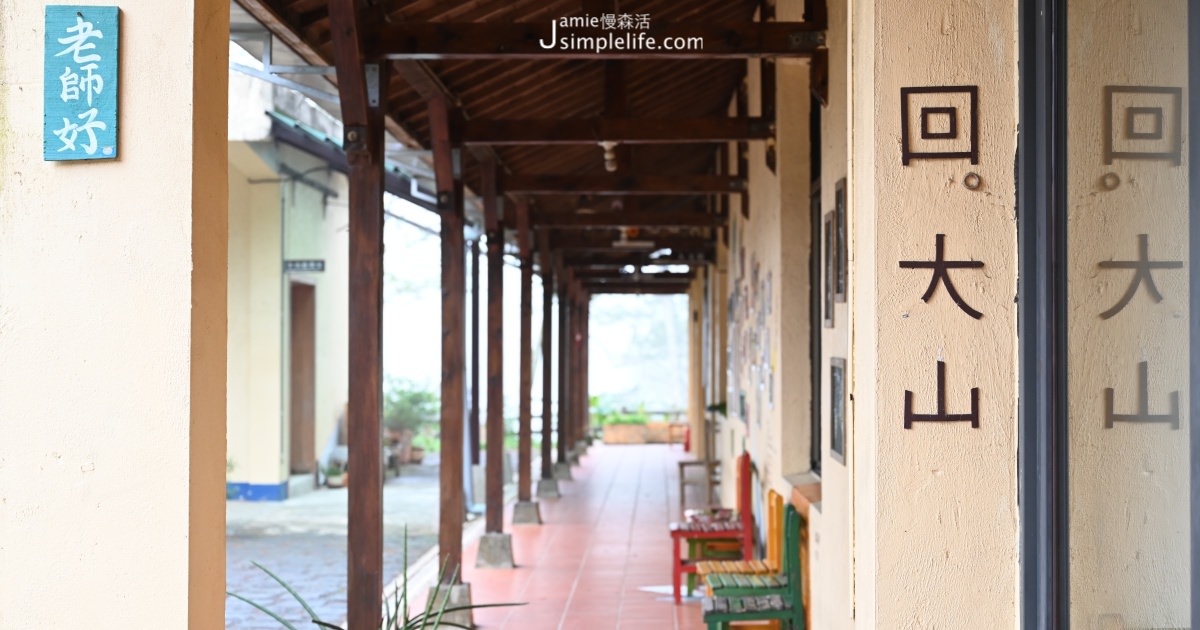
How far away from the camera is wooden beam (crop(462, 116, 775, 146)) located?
22.0 feet

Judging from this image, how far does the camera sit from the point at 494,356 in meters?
8.78

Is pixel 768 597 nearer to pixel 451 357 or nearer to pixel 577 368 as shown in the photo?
pixel 451 357

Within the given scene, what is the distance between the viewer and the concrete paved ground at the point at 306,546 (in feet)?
24.0

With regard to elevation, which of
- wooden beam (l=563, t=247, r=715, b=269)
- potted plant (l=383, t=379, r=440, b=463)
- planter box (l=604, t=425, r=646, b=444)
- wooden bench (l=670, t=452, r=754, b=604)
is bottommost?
planter box (l=604, t=425, r=646, b=444)

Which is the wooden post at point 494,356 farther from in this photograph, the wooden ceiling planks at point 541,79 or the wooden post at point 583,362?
the wooden post at point 583,362

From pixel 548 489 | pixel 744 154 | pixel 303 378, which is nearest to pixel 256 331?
pixel 303 378

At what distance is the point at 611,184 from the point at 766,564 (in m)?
4.19

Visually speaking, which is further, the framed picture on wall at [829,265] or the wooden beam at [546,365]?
the wooden beam at [546,365]

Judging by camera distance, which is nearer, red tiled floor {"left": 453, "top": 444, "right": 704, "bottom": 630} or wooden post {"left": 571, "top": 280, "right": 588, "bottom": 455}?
red tiled floor {"left": 453, "top": 444, "right": 704, "bottom": 630}

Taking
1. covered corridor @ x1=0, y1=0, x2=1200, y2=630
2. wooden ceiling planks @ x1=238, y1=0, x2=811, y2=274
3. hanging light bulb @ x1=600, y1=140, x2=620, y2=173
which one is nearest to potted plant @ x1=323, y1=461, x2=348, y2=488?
wooden ceiling planks @ x1=238, y1=0, x2=811, y2=274

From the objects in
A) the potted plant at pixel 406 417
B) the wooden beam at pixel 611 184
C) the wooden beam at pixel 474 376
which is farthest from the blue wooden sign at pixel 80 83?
the potted plant at pixel 406 417

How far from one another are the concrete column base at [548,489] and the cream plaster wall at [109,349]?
10.7 m

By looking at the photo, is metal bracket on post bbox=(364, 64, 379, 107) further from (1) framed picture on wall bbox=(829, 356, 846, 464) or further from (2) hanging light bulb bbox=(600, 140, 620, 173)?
(2) hanging light bulb bbox=(600, 140, 620, 173)

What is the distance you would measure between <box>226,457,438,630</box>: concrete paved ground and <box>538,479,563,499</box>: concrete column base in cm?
120
